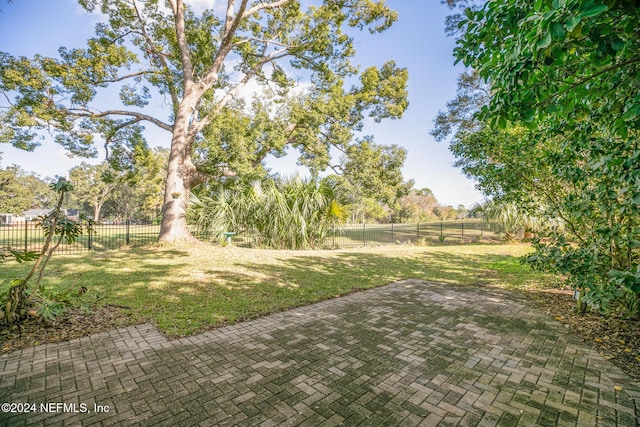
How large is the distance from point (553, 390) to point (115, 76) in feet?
52.5

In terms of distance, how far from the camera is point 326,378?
2564mm

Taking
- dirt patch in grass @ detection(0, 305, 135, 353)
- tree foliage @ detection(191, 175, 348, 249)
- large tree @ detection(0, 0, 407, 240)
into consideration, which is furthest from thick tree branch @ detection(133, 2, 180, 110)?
dirt patch in grass @ detection(0, 305, 135, 353)

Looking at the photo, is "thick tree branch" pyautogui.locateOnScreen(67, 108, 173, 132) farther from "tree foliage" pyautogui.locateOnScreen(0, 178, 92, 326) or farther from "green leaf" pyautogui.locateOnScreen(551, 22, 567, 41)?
"green leaf" pyautogui.locateOnScreen(551, 22, 567, 41)

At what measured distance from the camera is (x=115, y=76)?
12.1 meters

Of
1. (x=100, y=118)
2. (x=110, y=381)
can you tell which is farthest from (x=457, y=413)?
(x=100, y=118)

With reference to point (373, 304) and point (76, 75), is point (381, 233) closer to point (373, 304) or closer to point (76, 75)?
point (373, 304)

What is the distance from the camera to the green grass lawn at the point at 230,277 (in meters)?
4.39

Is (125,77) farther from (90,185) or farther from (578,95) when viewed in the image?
(90,185)

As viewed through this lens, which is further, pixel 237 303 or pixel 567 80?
pixel 237 303

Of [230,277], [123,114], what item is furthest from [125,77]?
[230,277]

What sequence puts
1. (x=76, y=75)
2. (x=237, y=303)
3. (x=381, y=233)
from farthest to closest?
1. (x=381, y=233)
2. (x=76, y=75)
3. (x=237, y=303)

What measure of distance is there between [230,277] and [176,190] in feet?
21.5

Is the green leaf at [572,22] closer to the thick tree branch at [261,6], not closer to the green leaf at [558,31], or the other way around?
the green leaf at [558,31]

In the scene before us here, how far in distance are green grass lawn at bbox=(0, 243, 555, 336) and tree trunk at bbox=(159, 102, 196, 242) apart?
88 cm
